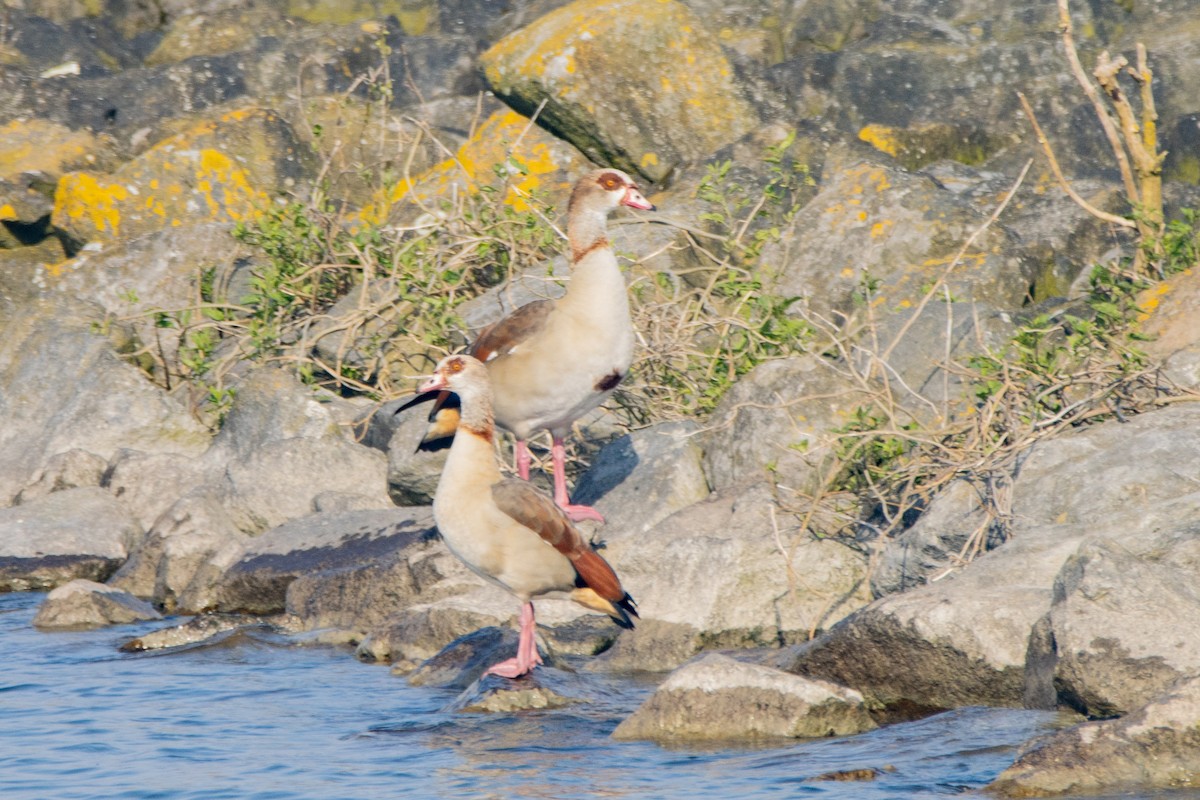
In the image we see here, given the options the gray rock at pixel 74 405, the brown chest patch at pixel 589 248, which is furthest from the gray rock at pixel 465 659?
the gray rock at pixel 74 405

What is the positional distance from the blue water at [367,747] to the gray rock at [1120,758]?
0.25 metres

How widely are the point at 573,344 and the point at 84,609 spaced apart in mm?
3384

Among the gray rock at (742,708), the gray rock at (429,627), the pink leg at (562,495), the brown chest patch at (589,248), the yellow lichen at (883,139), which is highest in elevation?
the brown chest patch at (589,248)

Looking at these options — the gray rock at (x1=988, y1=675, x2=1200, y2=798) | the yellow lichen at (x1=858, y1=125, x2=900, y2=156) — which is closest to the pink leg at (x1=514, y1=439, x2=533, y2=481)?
the gray rock at (x1=988, y1=675, x2=1200, y2=798)

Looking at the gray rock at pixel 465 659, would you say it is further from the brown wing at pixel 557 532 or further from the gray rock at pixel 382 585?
the gray rock at pixel 382 585

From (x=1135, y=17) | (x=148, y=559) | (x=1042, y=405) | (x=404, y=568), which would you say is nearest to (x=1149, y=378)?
(x=1042, y=405)

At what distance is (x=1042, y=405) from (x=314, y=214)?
6304 mm

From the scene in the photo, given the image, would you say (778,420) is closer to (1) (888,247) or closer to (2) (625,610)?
(2) (625,610)

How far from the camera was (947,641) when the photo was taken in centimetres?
702

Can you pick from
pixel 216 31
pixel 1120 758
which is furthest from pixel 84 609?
pixel 216 31

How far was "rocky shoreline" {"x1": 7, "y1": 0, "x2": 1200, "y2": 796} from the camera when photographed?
705cm

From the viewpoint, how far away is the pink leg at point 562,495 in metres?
9.32

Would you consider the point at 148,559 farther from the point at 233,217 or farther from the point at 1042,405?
the point at 1042,405

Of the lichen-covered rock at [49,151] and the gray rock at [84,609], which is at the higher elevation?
the lichen-covered rock at [49,151]
